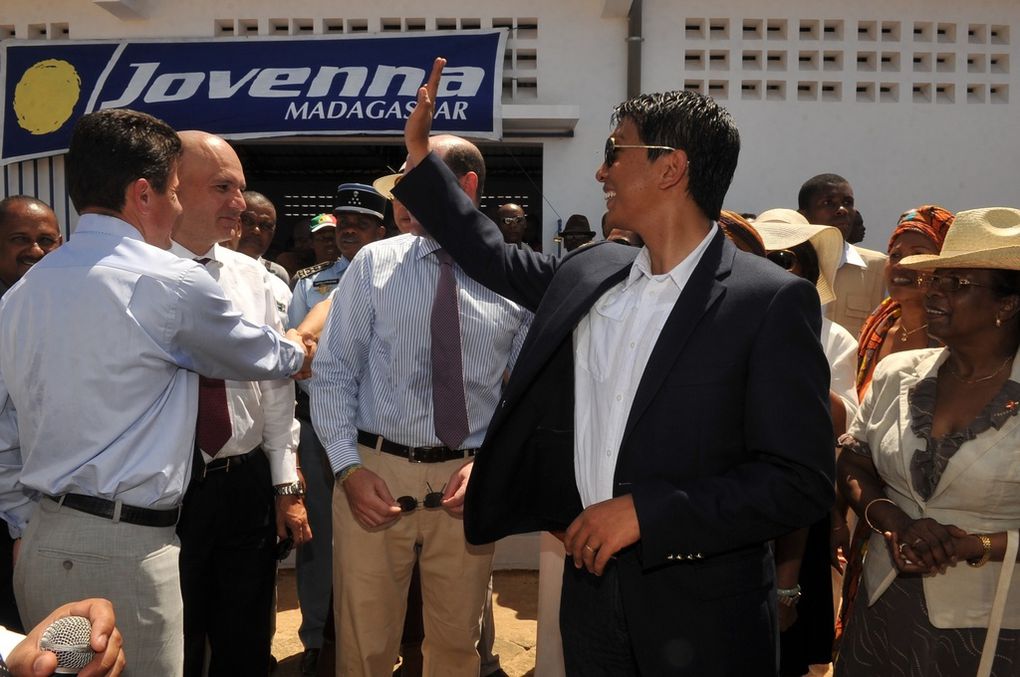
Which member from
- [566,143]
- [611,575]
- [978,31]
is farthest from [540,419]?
[978,31]

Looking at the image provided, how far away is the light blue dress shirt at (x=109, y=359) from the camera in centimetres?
243

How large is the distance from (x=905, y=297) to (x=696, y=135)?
1838 mm

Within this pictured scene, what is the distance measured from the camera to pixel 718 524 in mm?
1982

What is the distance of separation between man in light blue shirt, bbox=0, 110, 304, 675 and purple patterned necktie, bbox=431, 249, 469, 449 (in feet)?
2.57

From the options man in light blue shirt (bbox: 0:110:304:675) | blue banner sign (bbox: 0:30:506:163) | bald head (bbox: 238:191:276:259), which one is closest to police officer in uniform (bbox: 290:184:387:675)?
bald head (bbox: 238:191:276:259)

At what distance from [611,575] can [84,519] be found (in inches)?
54.4

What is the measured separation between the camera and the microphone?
173cm

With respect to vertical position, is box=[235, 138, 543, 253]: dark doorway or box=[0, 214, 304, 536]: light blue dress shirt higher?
box=[235, 138, 543, 253]: dark doorway

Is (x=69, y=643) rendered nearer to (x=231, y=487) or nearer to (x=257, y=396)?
(x=231, y=487)

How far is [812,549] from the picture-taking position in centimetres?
321

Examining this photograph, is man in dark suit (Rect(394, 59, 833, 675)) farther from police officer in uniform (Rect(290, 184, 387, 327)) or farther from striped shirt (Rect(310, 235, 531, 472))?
police officer in uniform (Rect(290, 184, 387, 327))

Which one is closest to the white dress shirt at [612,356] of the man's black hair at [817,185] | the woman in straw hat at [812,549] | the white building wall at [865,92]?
the woman in straw hat at [812,549]

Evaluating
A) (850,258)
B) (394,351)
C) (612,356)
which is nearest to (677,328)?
(612,356)

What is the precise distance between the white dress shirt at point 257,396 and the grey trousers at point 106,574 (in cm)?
87
